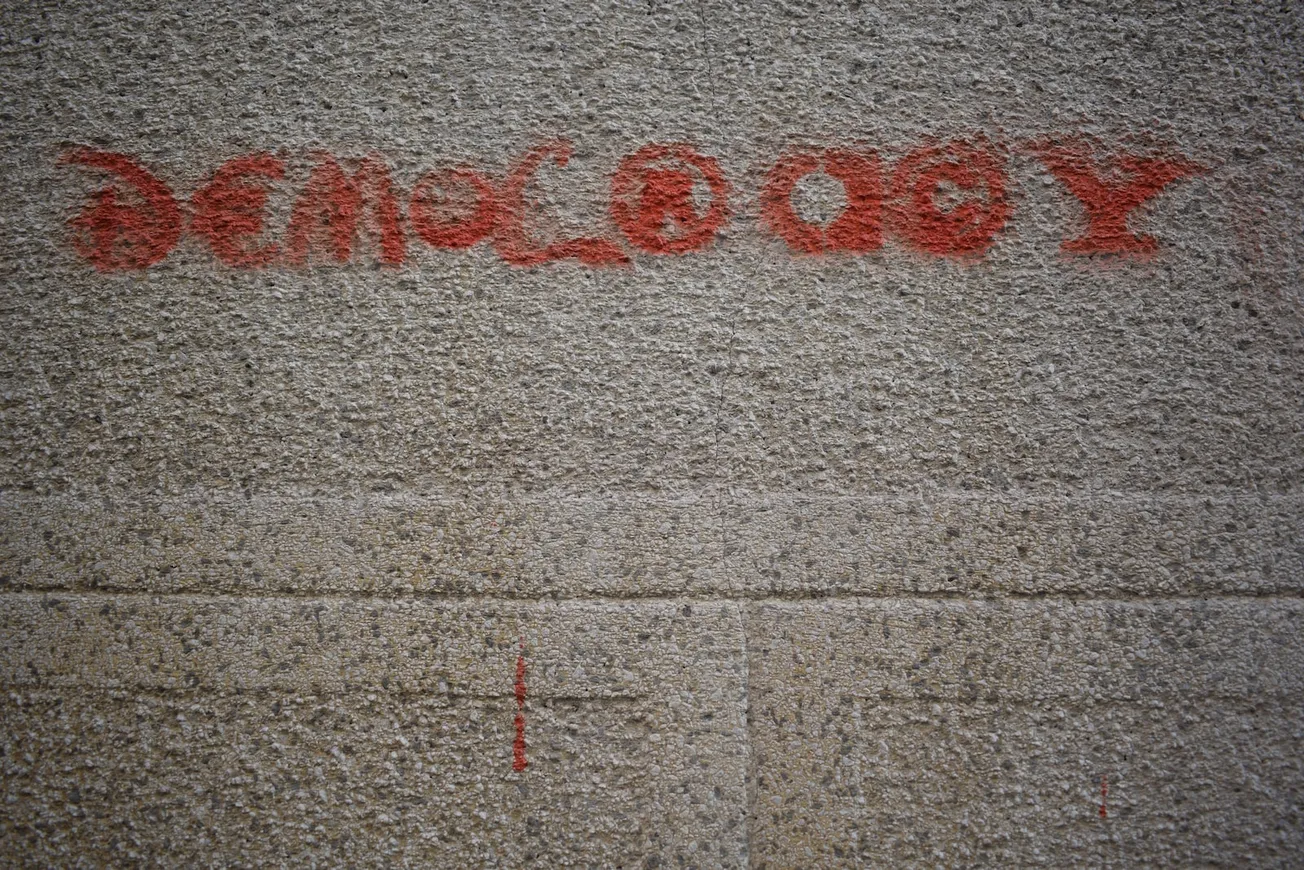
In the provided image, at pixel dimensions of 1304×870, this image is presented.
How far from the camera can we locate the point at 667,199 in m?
1.70

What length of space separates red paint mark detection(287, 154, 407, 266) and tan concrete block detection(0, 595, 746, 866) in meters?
0.83

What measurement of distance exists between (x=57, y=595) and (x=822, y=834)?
177 cm

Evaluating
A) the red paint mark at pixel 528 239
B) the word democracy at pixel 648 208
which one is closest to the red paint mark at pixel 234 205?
the word democracy at pixel 648 208

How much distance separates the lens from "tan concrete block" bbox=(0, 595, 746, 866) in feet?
5.06

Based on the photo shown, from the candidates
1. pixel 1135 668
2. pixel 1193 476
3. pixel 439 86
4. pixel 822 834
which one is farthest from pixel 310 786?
pixel 1193 476

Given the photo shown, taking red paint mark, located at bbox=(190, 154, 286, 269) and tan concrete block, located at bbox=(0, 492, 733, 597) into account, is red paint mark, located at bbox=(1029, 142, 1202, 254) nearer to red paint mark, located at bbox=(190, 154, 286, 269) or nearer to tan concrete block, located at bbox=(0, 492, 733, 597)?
tan concrete block, located at bbox=(0, 492, 733, 597)

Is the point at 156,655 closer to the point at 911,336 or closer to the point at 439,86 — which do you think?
the point at 439,86

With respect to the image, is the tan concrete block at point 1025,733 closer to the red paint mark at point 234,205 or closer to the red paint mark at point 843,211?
the red paint mark at point 843,211

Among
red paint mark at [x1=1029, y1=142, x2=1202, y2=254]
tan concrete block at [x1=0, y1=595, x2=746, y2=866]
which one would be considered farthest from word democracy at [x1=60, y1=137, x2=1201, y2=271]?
tan concrete block at [x1=0, y1=595, x2=746, y2=866]

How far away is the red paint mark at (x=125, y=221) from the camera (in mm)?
1712

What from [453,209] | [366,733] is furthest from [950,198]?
[366,733]

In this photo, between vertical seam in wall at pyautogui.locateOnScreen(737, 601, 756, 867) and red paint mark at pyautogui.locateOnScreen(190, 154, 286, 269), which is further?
red paint mark at pyautogui.locateOnScreen(190, 154, 286, 269)

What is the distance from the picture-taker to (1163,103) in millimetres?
1711

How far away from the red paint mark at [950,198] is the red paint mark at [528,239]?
66cm
